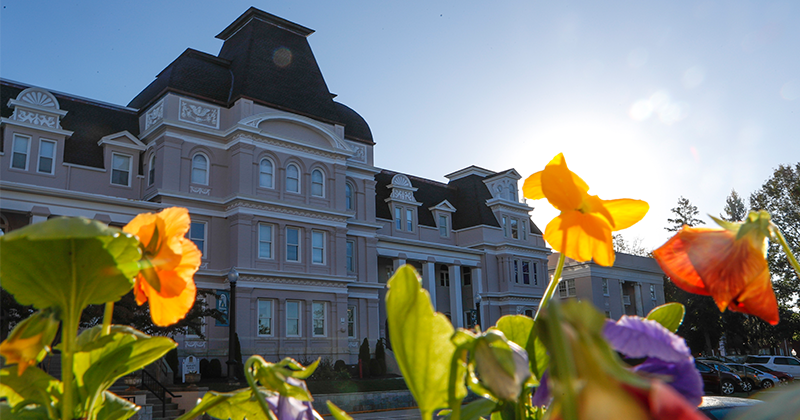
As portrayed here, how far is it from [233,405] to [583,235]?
490 mm

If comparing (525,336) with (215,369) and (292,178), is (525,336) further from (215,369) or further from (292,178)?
(292,178)

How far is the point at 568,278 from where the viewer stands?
43594 millimetres

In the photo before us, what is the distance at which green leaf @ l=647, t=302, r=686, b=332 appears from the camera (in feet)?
2.21

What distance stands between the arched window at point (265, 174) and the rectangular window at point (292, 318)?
4.81m

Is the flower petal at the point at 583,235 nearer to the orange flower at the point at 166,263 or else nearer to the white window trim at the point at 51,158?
the orange flower at the point at 166,263

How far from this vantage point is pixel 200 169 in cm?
2320

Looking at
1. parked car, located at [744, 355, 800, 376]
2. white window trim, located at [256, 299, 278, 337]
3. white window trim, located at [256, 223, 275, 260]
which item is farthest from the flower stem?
parked car, located at [744, 355, 800, 376]

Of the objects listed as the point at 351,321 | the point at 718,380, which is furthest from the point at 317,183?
the point at 718,380

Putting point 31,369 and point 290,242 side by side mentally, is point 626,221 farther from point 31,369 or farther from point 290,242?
point 290,242

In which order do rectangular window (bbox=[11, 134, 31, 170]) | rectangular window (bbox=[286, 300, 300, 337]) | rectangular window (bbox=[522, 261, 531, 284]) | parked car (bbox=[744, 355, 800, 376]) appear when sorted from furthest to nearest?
rectangular window (bbox=[522, 261, 531, 284]) → parked car (bbox=[744, 355, 800, 376]) → rectangular window (bbox=[286, 300, 300, 337]) → rectangular window (bbox=[11, 134, 31, 170])

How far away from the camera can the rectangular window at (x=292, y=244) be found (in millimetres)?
24281

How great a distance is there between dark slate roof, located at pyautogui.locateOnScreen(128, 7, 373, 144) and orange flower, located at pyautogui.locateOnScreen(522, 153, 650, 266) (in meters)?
24.1

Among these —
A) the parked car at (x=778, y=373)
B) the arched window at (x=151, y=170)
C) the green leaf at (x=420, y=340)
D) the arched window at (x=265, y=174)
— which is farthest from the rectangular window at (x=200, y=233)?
the parked car at (x=778, y=373)

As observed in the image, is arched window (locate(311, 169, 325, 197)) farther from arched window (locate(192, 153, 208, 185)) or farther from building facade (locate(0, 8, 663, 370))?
arched window (locate(192, 153, 208, 185))
